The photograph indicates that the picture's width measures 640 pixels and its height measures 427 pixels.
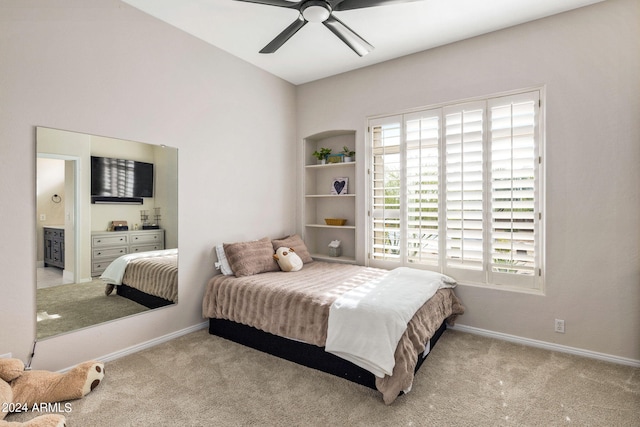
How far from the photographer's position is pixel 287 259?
3525 mm

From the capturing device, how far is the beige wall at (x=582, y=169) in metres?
2.53

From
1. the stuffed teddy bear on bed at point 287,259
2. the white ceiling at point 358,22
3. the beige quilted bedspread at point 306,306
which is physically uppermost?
the white ceiling at point 358,22

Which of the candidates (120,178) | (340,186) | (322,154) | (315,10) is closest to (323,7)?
(315,10)

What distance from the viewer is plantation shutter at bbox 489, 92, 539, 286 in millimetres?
2873

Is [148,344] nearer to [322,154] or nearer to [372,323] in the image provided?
[372,323]

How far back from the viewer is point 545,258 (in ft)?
9.32

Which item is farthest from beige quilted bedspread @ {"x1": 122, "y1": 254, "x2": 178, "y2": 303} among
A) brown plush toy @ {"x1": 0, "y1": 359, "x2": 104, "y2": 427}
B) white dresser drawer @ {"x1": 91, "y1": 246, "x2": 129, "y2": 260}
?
brown plush toy @ {"x1": 0, "y1": 359, "x2": 104, "y2": 427}

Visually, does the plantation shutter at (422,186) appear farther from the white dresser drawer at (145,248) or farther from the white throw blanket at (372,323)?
the white dresser drawer at (145,248)

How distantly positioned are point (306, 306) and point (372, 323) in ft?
1.92

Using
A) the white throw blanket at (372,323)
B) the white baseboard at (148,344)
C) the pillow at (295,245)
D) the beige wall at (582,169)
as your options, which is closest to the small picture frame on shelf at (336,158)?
the pillow at (295,245)

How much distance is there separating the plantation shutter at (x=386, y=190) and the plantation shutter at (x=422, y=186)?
117 mm

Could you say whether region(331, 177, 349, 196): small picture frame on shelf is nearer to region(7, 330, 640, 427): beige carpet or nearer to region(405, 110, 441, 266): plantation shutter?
region(405, 110, 441, 266): plantation shutter

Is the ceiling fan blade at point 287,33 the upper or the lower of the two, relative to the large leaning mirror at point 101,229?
upper

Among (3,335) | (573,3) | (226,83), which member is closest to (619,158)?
(573,3)
